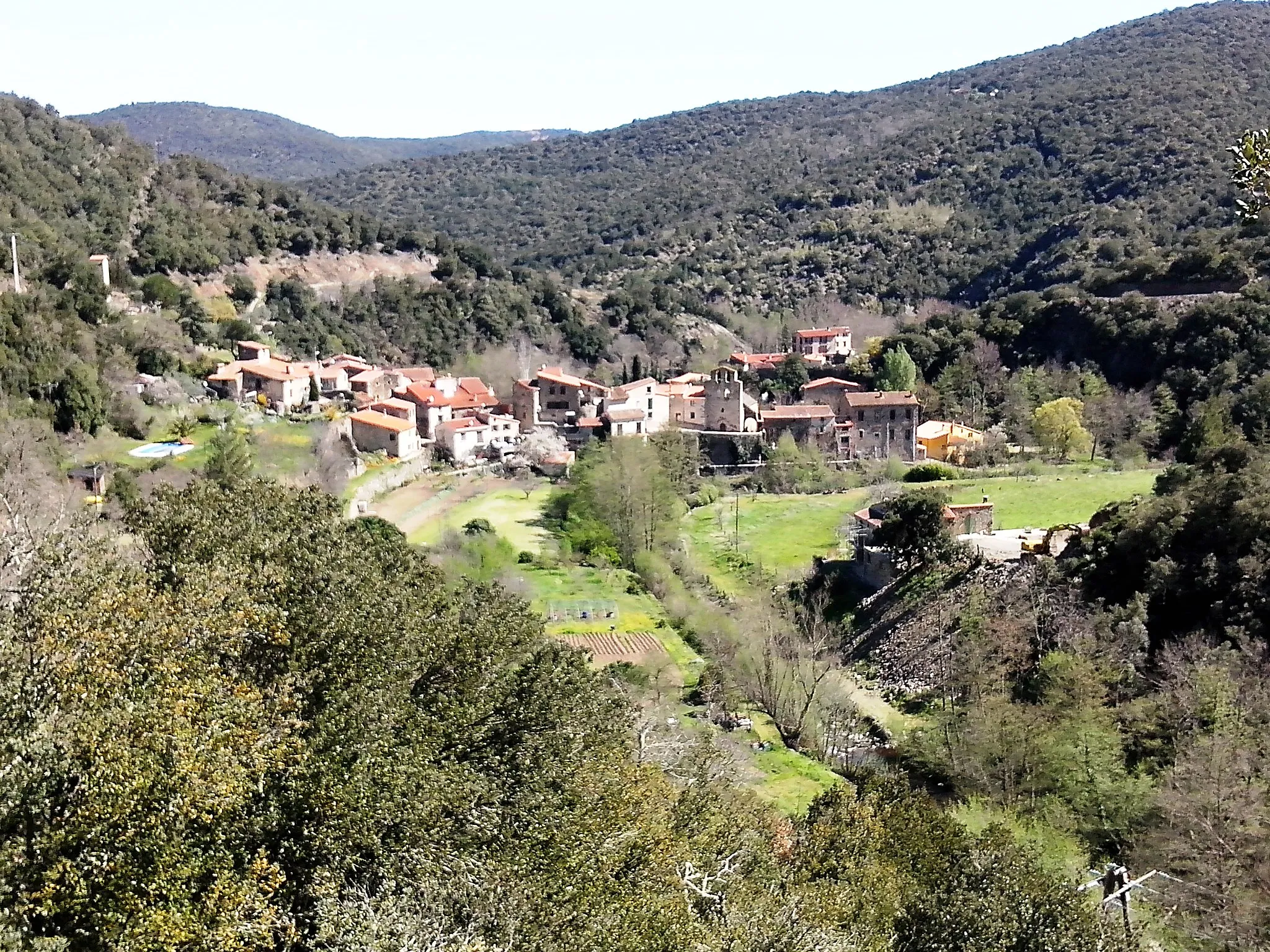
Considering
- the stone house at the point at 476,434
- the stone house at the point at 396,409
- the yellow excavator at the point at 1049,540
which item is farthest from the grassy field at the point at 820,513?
the stone house at the point at 396,409

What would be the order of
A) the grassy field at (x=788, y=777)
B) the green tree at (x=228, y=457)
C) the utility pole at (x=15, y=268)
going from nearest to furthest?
the grassy field at (x=788, y=777)
the green tree at (x=228, y=457)
the utility pole at (x=15, y=268)

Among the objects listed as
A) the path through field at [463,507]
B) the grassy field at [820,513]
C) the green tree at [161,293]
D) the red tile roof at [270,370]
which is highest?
the green tree at [161,293]

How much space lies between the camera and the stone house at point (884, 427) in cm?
4656

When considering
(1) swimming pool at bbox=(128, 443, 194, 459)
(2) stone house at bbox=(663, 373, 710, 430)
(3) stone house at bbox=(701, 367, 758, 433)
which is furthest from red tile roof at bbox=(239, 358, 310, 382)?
(3) stone house at bbox=(701, 367, 758, 433)

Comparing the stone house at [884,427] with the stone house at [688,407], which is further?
the stone house at [688,407]

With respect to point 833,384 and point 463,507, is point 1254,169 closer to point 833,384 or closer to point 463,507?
point 463,507

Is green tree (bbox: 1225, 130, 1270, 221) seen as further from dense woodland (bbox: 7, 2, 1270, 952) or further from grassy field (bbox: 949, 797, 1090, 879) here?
grassy field (bbox: 949, 797, 1090, 879)

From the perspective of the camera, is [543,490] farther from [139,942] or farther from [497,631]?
[139,942]

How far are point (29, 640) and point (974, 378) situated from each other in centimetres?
4797

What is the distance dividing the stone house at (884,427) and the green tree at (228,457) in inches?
1012

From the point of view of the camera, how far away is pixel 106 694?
7703 mm

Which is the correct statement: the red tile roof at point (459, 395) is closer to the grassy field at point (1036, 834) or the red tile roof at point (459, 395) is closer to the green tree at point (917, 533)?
the green tree at point (917, 533)

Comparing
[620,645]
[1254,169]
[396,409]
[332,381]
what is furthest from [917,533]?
[332,381]

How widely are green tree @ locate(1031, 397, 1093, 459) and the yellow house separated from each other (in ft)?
9.67
